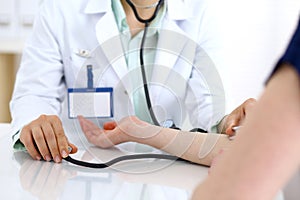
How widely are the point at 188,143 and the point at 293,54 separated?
71cm

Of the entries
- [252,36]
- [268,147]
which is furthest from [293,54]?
[252,36]

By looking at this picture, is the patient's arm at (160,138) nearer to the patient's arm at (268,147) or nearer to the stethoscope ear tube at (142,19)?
the stethoscope ear tube at (142,19)

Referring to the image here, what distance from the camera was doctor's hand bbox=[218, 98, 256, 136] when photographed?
1034 millimetres

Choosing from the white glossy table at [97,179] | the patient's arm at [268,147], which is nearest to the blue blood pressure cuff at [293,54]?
the patient's arm at [268,147]

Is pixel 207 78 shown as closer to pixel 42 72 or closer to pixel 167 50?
pixel 167 50

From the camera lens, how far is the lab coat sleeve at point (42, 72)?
1300 millimetres

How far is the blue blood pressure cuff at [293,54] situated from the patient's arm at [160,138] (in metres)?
0.65

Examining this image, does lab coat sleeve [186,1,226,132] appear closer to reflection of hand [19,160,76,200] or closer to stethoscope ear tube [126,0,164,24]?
stethoscope ear tube [126,0,164,24]

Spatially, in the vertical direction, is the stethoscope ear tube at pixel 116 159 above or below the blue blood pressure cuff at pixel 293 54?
below

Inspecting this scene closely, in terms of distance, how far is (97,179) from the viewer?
905 mm

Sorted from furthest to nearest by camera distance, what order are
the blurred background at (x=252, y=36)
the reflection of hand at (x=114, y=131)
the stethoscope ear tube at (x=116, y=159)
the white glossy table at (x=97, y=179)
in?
the blurred background at (x=252, y=36) < the reflection of hand at (x=114, y=131) < the stethoscope ear tube at (x=116, y=159) < the white glossy table at (x=97, y=179)

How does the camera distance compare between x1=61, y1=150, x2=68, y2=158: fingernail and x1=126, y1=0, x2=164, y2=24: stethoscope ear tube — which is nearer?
x1=61, y1=150, x2=68, y2=158: fingernail

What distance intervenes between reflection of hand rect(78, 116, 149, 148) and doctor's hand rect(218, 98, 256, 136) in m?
0.17

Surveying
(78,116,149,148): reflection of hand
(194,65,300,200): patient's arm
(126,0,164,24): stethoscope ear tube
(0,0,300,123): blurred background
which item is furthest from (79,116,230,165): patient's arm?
(0,0,300,123): blurred background
